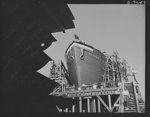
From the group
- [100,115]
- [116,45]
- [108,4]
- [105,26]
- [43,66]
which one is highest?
[108,4]

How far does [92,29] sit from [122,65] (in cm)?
32

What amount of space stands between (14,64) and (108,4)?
754 millimetres

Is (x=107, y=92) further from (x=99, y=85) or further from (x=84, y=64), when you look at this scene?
(x=84, y=64)

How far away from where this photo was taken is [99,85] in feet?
7.00

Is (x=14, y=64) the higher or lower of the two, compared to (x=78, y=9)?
lower

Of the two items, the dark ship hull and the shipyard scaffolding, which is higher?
the dark ship hull

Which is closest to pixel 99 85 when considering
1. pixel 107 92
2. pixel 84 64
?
pixel 107 92

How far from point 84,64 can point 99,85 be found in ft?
0.58

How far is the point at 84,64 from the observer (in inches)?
85.2

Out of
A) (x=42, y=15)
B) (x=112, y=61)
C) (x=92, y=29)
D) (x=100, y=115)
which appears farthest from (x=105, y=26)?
(x=100, y=115)

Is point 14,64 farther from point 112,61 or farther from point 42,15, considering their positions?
point 112,61

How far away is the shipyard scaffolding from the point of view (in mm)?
2105

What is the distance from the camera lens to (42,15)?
213cm

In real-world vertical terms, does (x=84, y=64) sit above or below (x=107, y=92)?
above
